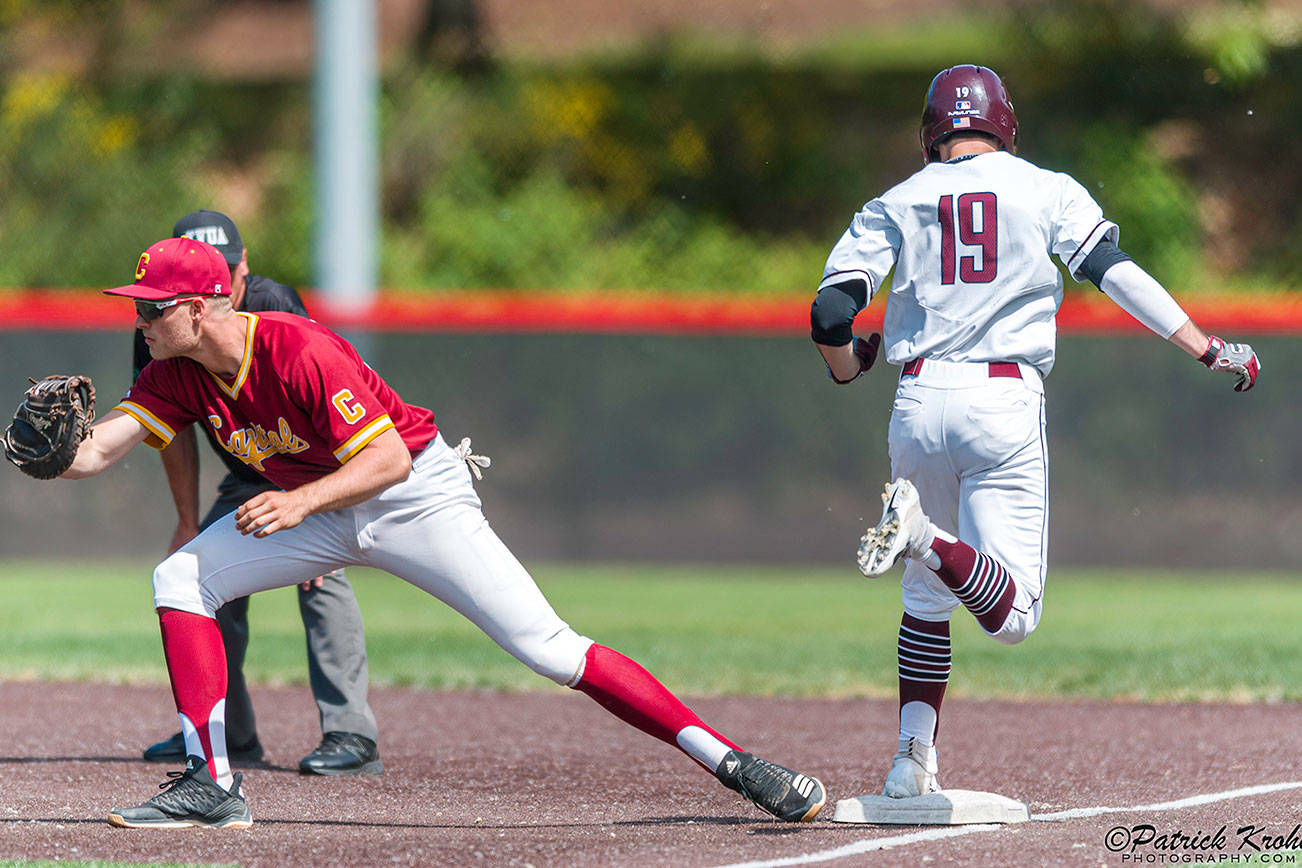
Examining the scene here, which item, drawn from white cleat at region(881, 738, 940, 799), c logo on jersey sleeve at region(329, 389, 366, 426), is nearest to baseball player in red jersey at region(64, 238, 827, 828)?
c logo on jersey sleeve at region(329, 389, 366, 426)

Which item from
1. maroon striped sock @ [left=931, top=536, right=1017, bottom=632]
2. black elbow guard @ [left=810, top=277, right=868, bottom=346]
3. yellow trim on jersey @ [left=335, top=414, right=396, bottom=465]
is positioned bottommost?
maroon striped sock @ [left=931, top=536, right=1017, bottom=632]

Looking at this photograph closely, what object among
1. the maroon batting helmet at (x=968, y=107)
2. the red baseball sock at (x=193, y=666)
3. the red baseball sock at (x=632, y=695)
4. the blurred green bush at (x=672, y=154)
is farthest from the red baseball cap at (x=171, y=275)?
the blurred green bush at (x=672, y=154)

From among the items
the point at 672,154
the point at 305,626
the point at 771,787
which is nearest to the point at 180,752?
the point at 305,626

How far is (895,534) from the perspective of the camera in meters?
4.42

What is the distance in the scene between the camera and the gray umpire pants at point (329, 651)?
613cm

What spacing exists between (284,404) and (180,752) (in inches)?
83.3

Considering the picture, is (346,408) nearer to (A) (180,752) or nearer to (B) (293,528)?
(B) (293,528)

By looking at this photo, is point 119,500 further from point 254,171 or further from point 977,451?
point 977,451

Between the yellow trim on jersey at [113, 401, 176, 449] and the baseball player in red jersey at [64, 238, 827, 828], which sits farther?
the yellow trim on jersey at [113, 401, 176, 449]

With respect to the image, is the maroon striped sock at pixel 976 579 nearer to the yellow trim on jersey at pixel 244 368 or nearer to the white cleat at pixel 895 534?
the white cleat at pixel 895 534

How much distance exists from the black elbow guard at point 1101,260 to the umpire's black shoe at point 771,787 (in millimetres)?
1621

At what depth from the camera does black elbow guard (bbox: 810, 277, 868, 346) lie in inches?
188

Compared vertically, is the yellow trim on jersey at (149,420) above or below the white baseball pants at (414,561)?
above

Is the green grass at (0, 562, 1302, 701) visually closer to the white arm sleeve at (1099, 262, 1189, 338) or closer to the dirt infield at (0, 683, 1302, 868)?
the dirt infield at (0, 683, 1302, 868)
